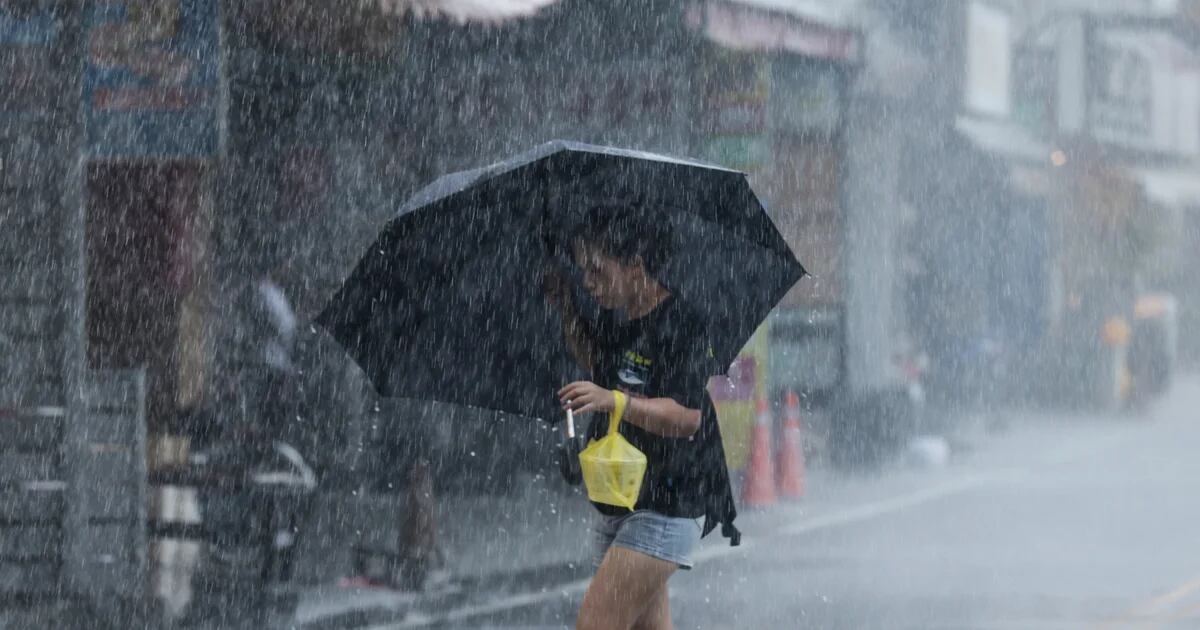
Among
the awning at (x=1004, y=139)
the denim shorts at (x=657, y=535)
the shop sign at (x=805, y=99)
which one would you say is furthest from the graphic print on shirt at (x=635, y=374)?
the awning at (x=1004, y=139)

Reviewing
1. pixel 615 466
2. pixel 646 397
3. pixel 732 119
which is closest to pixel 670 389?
pixel 646 397

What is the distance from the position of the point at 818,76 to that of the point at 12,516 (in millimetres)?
9245

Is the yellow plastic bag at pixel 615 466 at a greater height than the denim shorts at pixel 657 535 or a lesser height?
greater

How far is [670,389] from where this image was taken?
4539 mm

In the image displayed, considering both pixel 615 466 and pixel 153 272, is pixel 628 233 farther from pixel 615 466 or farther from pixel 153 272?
pixel 153 272

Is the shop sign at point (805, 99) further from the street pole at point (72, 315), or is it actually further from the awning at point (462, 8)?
the street pole at point (72, 315)

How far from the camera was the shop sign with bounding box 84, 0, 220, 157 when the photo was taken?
321 inches

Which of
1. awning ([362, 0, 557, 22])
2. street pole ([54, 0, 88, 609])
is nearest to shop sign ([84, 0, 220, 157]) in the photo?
street pole ([54, 0, 88, 609])

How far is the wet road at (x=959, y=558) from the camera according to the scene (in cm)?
836

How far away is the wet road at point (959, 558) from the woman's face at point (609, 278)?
3.72 metres

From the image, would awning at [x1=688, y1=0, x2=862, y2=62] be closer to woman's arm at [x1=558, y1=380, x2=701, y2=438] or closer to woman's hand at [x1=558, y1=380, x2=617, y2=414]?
woman's arm at [x1=558, y1=380, x2=701, y2=438]

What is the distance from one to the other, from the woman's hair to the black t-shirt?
14 cm

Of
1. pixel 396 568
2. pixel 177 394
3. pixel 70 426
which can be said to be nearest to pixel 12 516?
pixel 70 426

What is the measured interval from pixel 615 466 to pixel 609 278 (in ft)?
1.66
